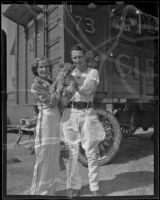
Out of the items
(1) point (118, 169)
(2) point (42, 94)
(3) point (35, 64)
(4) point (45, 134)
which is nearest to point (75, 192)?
(1) point (118, 169)

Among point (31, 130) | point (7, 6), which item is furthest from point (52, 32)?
point (31, 130)

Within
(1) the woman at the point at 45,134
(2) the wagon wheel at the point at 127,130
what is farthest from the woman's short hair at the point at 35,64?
(2) the wagon wheel at the point at 127,130

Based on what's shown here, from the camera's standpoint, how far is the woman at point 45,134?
8.82ft

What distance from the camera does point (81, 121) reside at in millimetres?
2740

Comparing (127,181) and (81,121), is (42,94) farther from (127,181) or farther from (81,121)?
(127,181)

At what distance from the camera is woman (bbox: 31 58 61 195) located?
8.82ft

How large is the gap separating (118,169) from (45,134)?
30.0 inches

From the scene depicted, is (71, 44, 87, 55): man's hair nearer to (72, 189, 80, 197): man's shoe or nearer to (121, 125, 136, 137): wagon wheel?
(121, 125, 136, 137): wagon wheel

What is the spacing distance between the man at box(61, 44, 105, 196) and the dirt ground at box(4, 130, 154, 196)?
9 cm

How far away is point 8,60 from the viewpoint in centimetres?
274

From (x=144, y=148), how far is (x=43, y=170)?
0.93 meters

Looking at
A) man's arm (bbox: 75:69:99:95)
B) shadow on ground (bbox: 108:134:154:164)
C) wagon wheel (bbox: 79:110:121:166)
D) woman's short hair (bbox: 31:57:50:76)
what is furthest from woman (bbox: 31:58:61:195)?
shadow on ground (bbox: 108:134:154:164)

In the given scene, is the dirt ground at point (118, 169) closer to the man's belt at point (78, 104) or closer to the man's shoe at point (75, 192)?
the man's shoe at point (75, 192)

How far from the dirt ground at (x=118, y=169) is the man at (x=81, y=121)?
9cm
